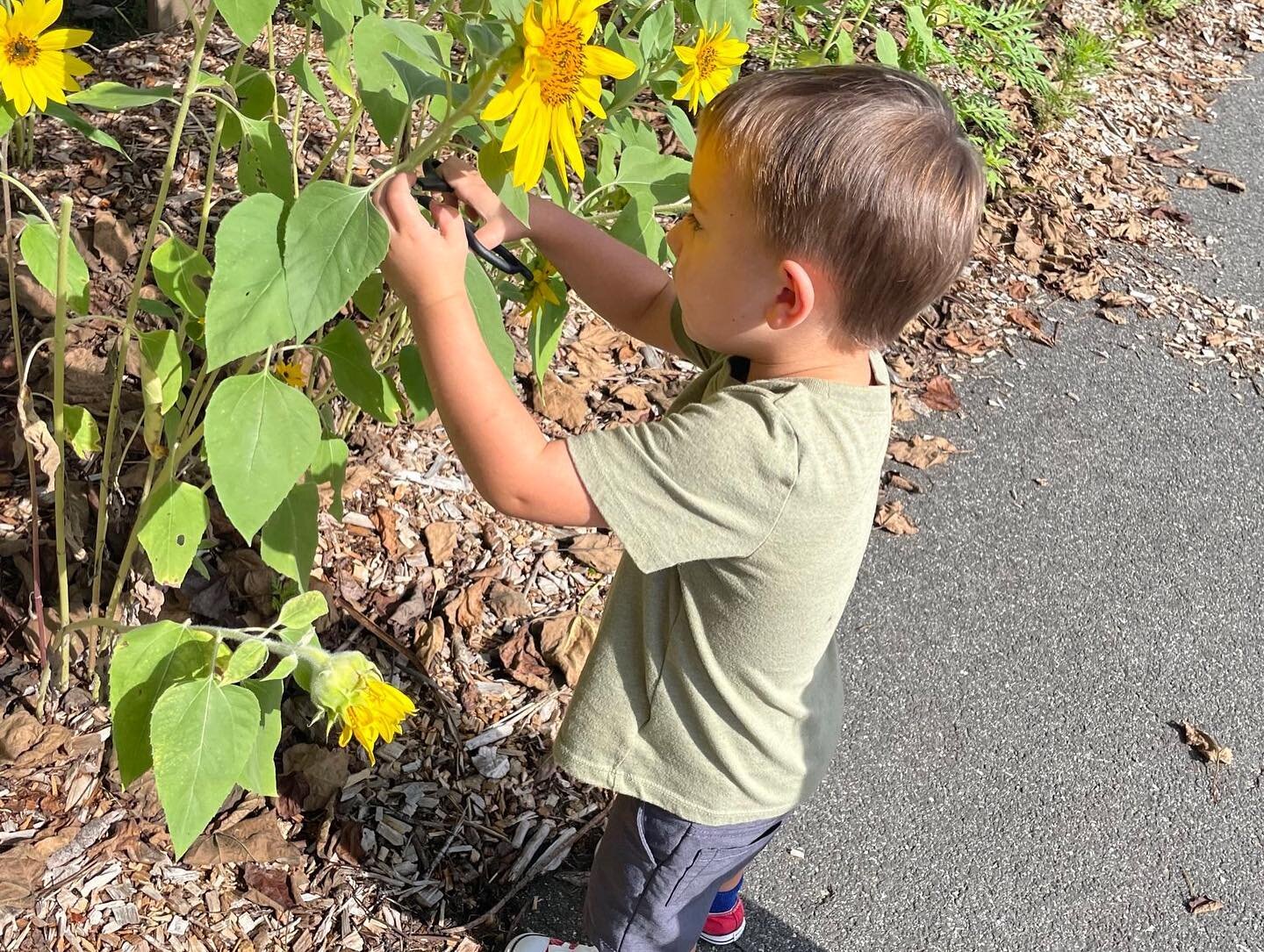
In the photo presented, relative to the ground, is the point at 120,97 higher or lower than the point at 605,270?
higher

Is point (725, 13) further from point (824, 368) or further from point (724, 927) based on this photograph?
point (724, 927)

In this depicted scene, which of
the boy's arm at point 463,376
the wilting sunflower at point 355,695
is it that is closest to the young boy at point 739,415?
the boy's arm at point 463,376

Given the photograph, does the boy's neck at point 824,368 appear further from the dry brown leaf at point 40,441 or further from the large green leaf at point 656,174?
the dry brown leaf at point 40,441

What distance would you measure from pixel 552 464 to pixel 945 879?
51.5 inches

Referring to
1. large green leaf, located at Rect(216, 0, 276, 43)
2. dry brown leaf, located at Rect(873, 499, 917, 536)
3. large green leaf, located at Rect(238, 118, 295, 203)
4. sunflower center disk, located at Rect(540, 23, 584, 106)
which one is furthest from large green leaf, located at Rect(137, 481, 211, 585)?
dry brown leaf, located at Rect(873, 499, 917, 536)

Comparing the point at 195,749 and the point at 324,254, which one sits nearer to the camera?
the point at 324,254

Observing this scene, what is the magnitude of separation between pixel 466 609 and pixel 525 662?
0.14 m

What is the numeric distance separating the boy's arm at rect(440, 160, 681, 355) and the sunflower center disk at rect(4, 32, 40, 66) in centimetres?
46

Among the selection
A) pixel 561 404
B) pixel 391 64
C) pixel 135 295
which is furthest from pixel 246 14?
pixel 561 404

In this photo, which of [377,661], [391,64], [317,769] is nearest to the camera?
[391,64]

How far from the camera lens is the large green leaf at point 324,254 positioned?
112 cm

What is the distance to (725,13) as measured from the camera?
173 cm

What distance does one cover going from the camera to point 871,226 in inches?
51.2

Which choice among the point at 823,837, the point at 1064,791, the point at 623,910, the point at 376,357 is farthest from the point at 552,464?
the point at 1064,791
